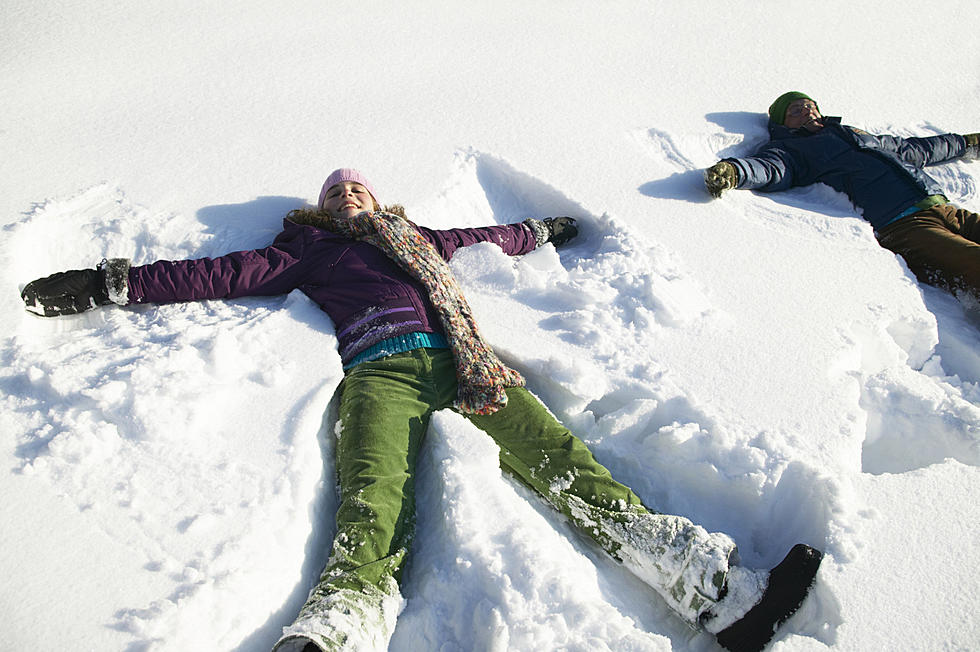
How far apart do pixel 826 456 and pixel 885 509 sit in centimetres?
19

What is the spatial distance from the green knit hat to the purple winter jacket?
8.25ft

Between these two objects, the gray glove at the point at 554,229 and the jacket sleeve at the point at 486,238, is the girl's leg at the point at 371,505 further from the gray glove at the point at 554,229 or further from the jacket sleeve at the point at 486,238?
the gray glove at the point at 554,229

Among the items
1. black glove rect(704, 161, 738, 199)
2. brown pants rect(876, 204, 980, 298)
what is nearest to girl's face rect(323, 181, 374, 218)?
black glove rect(704, 161, 738, 199)

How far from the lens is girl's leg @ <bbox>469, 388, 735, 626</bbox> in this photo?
4.82 ft

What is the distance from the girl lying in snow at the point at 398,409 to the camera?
1423 millimetres

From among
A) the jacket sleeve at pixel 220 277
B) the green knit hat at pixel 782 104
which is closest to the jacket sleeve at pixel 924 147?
the green knit hat at pixel 782 104

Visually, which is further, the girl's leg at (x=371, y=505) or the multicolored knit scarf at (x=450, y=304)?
the multicolored knit scarf at (x=450, y=304)

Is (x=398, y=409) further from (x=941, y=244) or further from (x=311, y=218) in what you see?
(x=941, y=244)

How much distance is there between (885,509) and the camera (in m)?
1.58

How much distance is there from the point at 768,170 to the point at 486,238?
1.53m

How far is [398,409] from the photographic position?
1.78 metres

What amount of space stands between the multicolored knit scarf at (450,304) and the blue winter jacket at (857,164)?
1615 millimetres

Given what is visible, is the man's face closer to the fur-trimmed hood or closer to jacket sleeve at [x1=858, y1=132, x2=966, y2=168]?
jacket sleeve at [x1=858, y1=132, x2=966, y2=168]

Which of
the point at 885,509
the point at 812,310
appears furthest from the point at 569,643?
the point at 812,310
